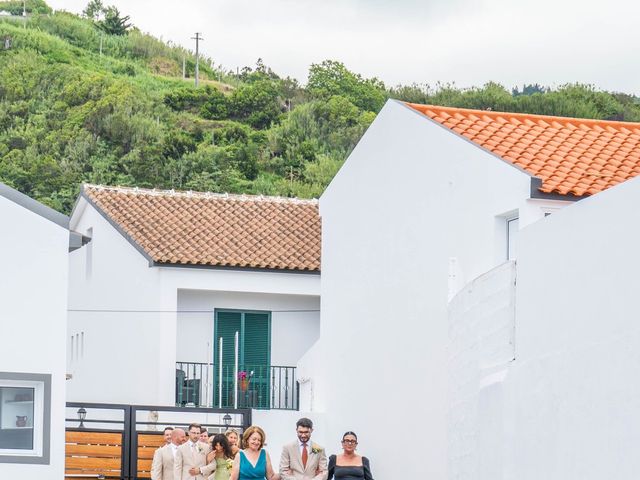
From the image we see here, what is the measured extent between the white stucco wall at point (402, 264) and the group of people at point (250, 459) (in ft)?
11.3

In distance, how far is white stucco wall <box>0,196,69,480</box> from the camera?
76.6 ft

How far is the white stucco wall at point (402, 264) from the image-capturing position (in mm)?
23891

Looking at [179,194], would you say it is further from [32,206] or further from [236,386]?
[32,206]

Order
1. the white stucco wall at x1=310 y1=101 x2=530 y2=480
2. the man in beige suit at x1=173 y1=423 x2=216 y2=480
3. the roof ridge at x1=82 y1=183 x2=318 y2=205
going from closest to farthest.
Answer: the man in beige suit at x1=173 y1=423 x2=216 y2=480
the white stucco wall at x1=310 y1=101 x2=530 y2=480
the roof ridge at x1=82 y1=183 x2=318 y2=205

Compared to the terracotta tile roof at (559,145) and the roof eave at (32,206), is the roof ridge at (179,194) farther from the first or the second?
the roof eave at (32,206)

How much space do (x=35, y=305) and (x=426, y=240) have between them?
251 inches

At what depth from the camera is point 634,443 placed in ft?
42.4

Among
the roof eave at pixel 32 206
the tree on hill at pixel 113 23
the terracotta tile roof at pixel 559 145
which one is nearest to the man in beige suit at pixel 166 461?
the roof eave at pixel 32 206

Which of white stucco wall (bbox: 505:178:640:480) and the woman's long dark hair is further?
the woman's long dark hair

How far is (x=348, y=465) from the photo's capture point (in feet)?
68.6

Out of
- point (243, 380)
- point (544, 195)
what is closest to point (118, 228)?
point (243, 380)

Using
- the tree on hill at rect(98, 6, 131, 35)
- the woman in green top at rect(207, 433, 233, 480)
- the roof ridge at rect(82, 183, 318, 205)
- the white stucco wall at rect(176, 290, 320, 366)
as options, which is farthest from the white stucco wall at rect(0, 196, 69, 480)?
the tree on hill at rect(98, 6, 131, 35)

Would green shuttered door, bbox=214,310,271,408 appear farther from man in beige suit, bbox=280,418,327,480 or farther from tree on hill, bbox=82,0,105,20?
tree on hill, bbox=82,0,105,20

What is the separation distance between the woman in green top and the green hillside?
34.5 meters
